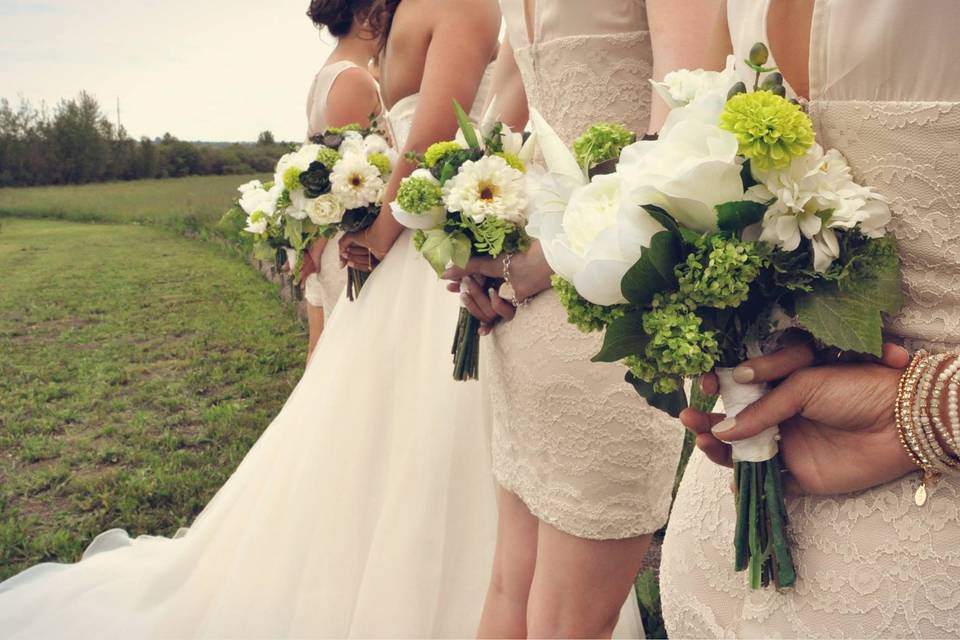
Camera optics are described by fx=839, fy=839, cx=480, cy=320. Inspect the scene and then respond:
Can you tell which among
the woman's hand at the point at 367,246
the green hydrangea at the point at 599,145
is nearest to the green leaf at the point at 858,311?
the green hydrangea at the point at 599,145

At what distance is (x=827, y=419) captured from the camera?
1124mm

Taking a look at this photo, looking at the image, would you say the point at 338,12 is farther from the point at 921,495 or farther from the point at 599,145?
the point at 921,495

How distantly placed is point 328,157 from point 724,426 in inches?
92.1

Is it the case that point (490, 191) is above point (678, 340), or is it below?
above

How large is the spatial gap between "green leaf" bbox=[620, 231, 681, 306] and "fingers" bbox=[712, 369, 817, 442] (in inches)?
8.4

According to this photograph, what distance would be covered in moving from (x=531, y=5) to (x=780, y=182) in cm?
103

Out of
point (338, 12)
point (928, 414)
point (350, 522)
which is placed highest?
point (338, 12)

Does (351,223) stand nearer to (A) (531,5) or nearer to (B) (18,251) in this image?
(A) (531,5)

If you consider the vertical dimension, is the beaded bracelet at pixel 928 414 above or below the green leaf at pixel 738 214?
below

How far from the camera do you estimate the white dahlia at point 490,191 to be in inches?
74.2

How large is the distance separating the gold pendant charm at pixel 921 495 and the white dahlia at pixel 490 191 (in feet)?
3.47

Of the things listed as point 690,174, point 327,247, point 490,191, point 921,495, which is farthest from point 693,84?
point 327,247

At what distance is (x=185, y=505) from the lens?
16.5 feet

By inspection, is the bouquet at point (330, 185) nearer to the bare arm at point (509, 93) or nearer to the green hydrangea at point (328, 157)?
the green hydrangea at point (328, 157)
